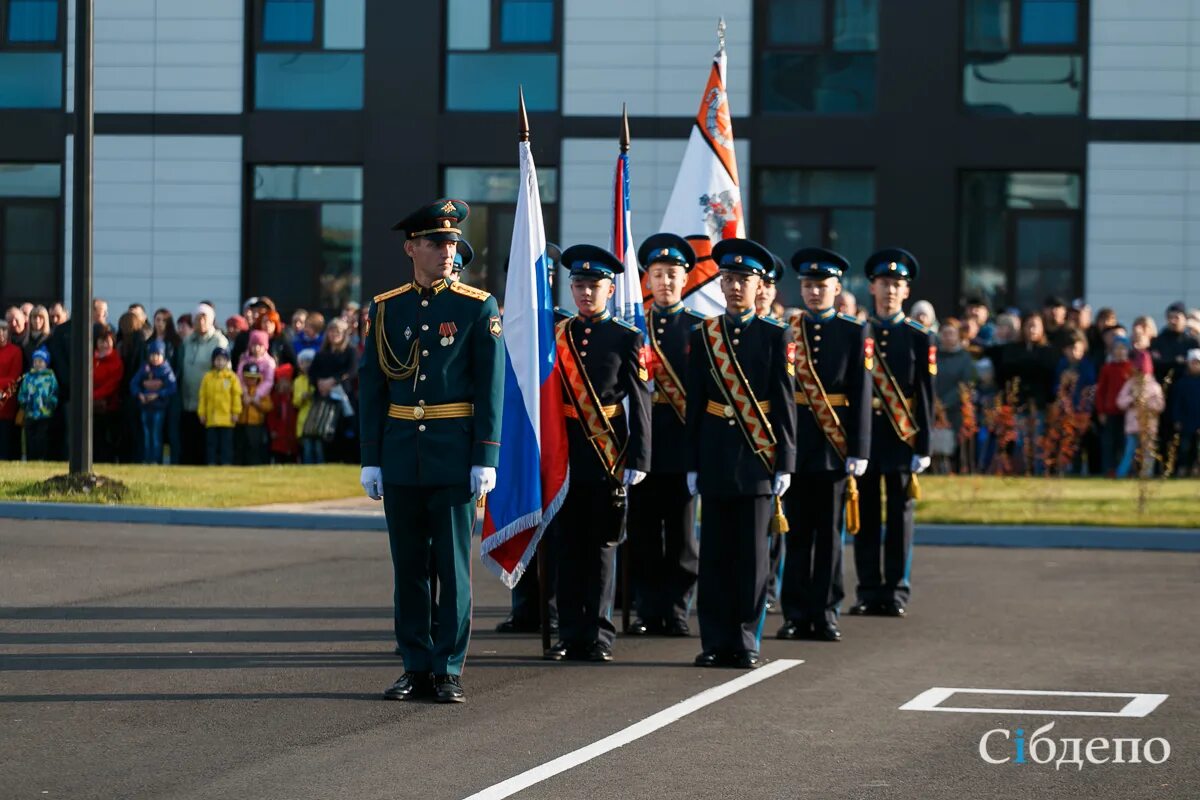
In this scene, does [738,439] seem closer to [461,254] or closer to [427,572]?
[461,254]

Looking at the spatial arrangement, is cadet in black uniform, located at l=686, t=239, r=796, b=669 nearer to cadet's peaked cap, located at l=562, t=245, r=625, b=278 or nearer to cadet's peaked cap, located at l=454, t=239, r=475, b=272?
cadet's peaked cap, located at l=562, t=245, r=625, b=278

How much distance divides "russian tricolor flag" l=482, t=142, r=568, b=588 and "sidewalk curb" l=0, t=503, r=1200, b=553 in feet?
22.1

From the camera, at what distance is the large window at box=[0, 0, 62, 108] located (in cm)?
3072

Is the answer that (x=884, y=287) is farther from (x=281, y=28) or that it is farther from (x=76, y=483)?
(x=281, y=28)

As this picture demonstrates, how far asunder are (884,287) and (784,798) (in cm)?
629

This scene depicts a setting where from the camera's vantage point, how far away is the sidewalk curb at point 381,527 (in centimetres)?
1723

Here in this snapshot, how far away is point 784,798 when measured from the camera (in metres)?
7.31

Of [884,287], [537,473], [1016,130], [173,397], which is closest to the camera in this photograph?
[537,473]

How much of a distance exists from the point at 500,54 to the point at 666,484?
18.9m

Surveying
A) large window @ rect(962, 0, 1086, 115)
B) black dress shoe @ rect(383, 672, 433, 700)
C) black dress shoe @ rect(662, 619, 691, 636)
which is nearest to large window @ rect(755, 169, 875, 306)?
large window @ rect(962, 0, 1086, 115)

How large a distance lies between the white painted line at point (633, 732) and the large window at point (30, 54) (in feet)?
74.0

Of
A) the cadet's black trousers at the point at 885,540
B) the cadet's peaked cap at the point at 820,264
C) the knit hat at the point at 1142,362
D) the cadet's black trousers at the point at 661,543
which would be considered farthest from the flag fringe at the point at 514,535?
the knit hat at the point at 1142,362

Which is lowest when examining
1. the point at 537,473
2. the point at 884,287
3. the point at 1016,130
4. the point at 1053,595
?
the point at 1053,595

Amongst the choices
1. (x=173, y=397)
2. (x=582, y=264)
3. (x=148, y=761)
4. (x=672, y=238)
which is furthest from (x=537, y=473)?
(x=173, y=397)
